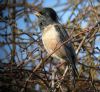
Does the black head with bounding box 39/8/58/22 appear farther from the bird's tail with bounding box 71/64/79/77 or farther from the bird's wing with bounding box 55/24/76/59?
the bird's tail with bounding box 71/64/79/77

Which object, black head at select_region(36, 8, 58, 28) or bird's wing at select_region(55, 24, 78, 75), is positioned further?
black head at select_region(36, 8, 58, 28)

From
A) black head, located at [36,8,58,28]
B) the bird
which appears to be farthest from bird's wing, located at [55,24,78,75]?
black head, located at [36,8,58,28]

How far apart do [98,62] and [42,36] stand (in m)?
0.92

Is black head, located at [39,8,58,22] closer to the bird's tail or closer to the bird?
the bird

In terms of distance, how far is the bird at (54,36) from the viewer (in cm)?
436

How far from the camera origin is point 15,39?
4.27m

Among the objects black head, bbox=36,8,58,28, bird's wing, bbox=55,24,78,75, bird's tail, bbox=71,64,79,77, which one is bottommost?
bird's tail, bbox=71,64,79,77

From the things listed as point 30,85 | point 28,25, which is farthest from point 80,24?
point 30,85

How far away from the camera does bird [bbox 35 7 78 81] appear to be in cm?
436

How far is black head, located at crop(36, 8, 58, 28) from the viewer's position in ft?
15.6

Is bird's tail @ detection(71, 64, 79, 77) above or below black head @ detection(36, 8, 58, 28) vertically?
below

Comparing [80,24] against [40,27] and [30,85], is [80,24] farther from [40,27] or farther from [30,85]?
[30,85]

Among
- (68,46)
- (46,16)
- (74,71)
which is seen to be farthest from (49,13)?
(74,71)

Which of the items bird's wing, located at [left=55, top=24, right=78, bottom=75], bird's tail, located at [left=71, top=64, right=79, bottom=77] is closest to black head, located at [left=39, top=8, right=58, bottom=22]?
bird's wing, located at [left=55, top=24, right=78, bottom=75]
